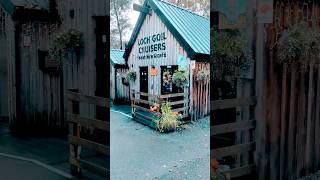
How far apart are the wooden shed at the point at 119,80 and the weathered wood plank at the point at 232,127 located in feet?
2.36

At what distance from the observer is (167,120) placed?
284 cm

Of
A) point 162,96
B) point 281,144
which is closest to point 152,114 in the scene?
point 162,96

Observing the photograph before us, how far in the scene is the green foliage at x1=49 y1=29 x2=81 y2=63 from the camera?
179 cm

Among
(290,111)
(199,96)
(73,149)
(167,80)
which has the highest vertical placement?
(167,80)

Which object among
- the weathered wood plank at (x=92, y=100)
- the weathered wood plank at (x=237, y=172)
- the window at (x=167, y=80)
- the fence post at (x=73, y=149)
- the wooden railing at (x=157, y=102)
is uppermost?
the window at (x=167, y=80)

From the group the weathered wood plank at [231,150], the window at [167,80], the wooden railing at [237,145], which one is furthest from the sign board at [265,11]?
the weathered wood plank at [231,150]

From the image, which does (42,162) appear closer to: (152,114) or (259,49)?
(152,114)

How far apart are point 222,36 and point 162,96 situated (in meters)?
0.81

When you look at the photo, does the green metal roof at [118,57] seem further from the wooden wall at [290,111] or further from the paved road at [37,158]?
the wooden wall at [290,111]

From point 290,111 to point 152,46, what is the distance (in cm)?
126

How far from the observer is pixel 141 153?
2.86m

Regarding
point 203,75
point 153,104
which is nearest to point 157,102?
point 153,104

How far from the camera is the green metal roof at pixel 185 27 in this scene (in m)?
2.57

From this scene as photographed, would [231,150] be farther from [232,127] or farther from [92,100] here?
[92,100]
